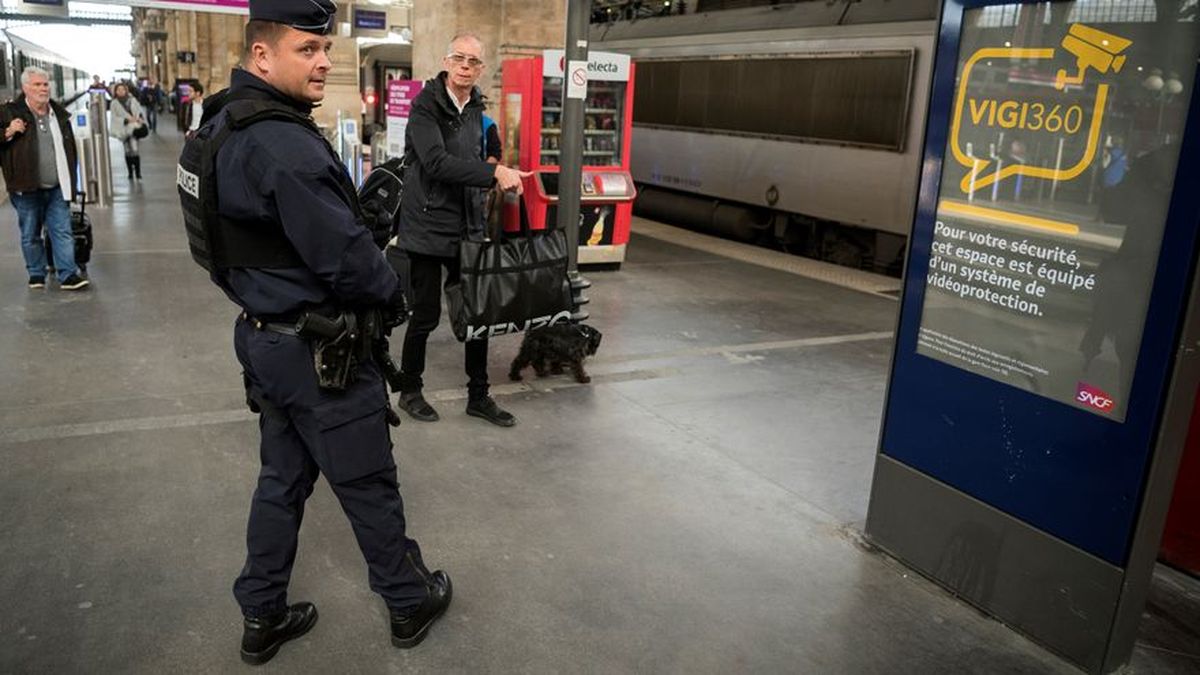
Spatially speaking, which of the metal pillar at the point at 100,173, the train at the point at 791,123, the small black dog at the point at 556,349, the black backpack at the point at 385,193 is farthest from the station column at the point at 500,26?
the black backpack at the point at 385,193

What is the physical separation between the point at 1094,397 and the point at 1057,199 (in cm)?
60

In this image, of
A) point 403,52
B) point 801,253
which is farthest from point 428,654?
point 403,52

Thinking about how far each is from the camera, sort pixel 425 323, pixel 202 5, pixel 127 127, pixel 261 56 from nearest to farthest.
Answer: pixel 261 56 < pixel 425 323 < pixel 202 5 < pixel 127 127

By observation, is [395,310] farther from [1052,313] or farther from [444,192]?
[1052,313]

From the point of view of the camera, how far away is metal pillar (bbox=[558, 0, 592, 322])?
521 cm

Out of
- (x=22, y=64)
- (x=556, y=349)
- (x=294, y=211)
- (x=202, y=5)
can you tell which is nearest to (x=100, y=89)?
(x=22, y=64)

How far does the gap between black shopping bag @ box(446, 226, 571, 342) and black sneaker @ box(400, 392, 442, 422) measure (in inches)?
16.3

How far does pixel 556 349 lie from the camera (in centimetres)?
533

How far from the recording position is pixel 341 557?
3275 millimetres

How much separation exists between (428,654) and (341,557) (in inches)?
27.7

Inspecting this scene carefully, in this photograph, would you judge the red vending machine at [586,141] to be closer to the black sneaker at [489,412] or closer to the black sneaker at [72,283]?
the black sneaker at [72,283]

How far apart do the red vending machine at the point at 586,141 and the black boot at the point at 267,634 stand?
5.94m

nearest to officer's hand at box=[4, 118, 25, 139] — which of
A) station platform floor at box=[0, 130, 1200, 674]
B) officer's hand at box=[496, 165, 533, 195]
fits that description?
station platform floor at box=[0, 130, 1200, 674]

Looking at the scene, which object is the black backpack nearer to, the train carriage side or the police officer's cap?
the police officer's cap
